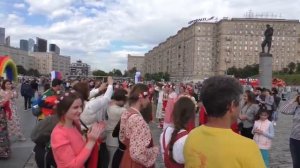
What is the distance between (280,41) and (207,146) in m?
135

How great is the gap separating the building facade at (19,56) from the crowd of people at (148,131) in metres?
151

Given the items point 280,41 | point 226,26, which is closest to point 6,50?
point 226,26

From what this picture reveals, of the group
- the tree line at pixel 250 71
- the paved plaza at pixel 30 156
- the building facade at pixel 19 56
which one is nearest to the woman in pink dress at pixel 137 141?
the paved plaza at pixel 30 156

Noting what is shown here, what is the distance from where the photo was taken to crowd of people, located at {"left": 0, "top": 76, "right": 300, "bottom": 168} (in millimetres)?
2416

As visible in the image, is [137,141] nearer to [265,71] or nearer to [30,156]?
[30,156]

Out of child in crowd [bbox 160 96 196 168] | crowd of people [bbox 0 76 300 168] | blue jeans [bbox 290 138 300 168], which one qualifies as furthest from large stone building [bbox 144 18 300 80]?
child in crowd [bbox 160 96 196 168]

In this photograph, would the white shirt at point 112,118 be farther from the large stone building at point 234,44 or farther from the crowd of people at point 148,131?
the large stone building at point 234,44

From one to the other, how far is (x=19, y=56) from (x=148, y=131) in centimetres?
17544

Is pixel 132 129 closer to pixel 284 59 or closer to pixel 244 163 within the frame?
pixel 244 163

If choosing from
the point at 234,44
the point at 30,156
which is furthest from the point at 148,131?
the point at 234,44

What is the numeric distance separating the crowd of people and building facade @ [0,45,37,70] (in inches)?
5954

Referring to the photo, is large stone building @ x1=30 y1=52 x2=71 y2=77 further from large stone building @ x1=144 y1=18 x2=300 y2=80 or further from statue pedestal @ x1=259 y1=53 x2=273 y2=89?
statue pedestal @ x1=259 y1=53 x2=273 y2=89

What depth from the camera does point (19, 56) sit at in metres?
171

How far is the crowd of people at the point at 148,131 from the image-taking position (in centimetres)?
242
